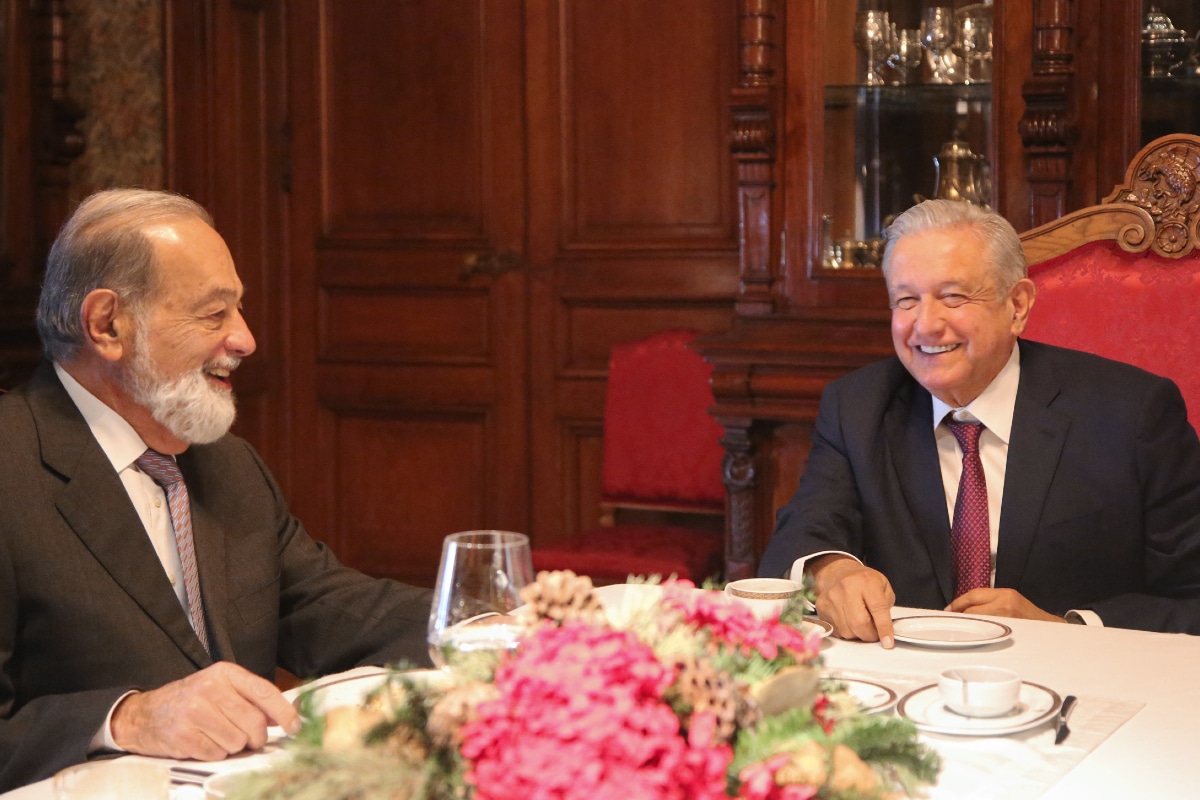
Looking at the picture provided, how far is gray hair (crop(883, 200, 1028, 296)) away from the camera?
7.64 ft

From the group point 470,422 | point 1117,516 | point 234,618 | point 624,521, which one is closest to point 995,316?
point 1117,516

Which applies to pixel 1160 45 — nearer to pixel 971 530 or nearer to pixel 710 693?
pixel 971 530

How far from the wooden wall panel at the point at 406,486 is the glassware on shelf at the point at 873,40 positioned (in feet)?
5.65

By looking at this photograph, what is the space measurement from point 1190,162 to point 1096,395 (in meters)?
0.63

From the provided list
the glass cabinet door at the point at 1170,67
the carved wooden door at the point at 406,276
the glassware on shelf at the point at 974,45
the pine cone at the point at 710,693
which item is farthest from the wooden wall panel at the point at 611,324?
the pine cone at the point at 710,693

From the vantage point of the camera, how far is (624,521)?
4.26 metres

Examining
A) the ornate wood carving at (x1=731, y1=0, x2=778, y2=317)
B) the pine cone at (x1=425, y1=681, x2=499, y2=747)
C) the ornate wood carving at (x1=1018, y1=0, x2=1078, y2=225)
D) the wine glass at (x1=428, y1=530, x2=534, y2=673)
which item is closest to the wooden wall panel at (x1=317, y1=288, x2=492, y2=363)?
the ornate wood carving at (x1=731, y1=0, x2=778, y2=317)

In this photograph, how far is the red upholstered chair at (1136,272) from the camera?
2658 millimetres

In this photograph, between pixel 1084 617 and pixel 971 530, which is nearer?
pixel 1084 617

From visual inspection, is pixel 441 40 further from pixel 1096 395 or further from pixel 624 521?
pixel 1096 395

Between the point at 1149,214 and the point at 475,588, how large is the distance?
2.01m

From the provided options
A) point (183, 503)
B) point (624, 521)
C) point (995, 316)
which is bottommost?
point (624, 521)

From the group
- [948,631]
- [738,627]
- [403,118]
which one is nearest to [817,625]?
[948,631]

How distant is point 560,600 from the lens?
40.2 inches
